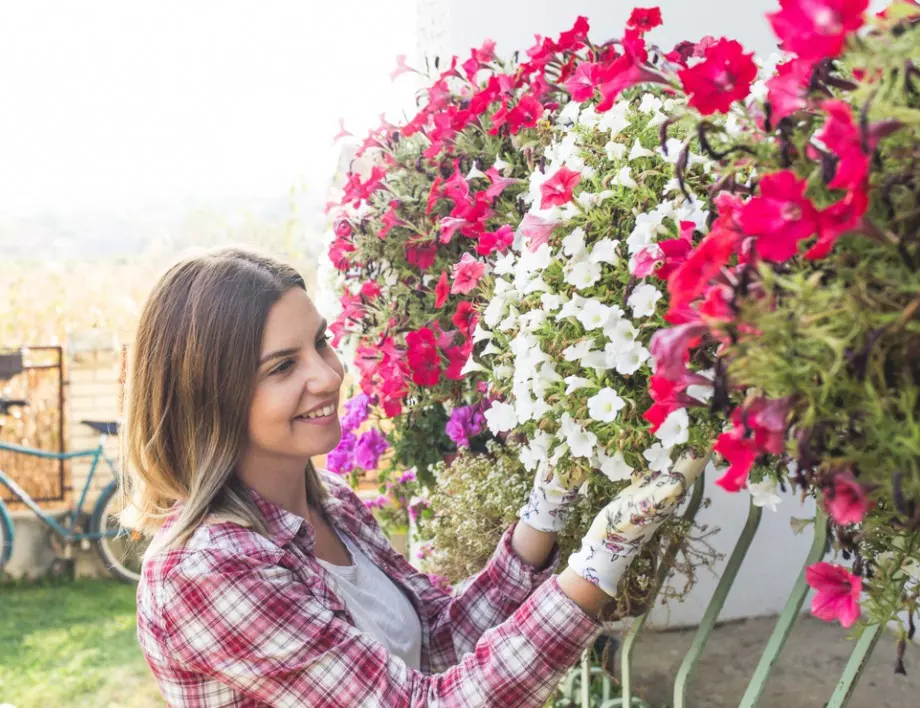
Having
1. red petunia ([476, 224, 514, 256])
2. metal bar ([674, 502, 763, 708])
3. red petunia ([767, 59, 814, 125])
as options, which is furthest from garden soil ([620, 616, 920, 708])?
red petunia ([767, 59, 814, 125])

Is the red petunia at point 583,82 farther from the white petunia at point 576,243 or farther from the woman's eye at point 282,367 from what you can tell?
the woman's eye at point 282,367

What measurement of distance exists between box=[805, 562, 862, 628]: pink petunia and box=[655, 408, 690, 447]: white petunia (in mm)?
192

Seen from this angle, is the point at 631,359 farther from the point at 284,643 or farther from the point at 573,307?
the point at 284,643

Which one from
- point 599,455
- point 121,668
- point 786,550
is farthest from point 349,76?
point 599,455

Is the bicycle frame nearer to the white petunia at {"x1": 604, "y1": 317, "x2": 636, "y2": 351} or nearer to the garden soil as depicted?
the garden soil

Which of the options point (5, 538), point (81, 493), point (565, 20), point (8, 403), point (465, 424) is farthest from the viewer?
point (81, 493)

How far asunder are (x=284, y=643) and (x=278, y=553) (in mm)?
139

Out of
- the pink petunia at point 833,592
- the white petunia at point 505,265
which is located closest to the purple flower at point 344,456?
the white petunia at point 505,265

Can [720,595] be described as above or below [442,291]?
below

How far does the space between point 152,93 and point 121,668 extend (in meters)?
4.58

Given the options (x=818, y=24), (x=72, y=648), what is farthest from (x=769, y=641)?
(x=72, y=648)

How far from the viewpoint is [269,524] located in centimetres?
145

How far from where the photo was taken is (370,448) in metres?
2.15

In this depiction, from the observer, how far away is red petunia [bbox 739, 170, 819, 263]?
1.91 feet
